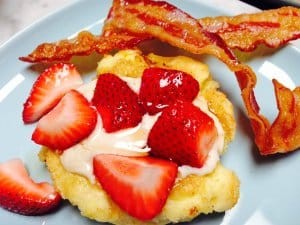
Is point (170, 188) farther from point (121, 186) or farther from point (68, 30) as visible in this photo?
point (68, 30)

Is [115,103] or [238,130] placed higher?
[115,103]

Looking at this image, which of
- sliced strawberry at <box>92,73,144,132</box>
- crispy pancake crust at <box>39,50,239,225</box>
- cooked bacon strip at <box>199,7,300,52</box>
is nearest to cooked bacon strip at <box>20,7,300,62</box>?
cooked bacon strip at <box>199,7,300,52</box>

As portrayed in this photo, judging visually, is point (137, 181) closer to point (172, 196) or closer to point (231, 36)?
point (172, 196)

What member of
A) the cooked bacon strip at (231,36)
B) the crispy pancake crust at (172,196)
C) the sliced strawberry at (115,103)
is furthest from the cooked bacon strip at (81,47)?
the crispy pancake crust at (172,196)

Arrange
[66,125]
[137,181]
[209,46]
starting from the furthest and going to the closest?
[209,46]
[66,125]
[137,181]

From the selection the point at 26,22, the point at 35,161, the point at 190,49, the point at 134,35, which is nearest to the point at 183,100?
the point at 190,49

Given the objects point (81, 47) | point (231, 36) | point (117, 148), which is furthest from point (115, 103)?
point (231, 36)
